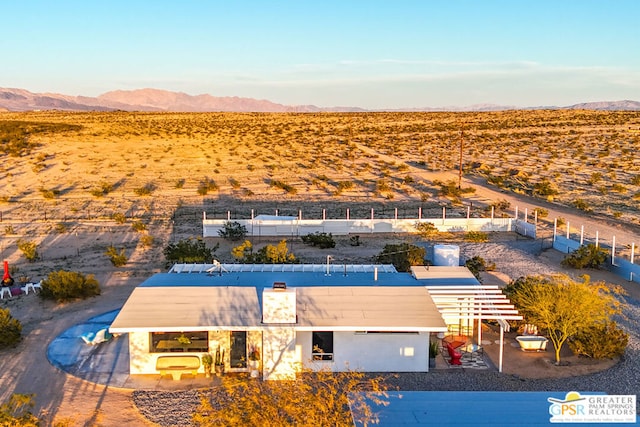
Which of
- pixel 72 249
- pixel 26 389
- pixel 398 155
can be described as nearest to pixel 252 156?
pixel 398 155

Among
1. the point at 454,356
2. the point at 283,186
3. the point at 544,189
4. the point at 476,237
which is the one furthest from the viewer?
the point at 283,186

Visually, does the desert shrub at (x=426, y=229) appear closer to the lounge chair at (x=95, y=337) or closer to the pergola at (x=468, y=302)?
the pergola at (x=468, y=302)

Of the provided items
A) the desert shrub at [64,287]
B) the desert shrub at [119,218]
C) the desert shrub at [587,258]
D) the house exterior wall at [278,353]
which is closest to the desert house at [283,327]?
the house exterior wall at [278,353]

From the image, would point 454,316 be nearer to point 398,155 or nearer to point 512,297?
point 512,297

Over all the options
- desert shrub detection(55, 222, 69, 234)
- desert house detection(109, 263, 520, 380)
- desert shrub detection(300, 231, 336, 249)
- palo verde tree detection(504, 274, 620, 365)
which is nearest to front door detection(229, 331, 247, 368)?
desert house detection(109, 263, 520, 380)

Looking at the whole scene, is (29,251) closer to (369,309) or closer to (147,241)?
(147,241)

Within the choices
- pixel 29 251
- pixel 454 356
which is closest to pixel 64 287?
pixel 29 251
